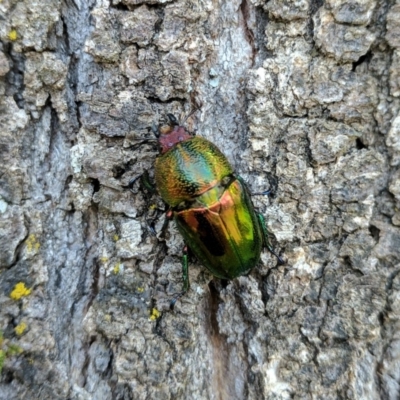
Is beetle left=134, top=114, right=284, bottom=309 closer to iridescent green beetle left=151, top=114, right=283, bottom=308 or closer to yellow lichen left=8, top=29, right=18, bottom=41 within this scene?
iridescent green beetle left=151, top=114, right=283, bottom=308

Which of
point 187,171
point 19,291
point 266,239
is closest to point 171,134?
point 187,171

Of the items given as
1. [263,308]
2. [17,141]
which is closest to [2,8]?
[17,141]

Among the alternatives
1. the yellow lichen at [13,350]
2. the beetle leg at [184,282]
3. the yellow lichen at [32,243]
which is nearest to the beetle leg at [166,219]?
the beetle leg at [184,282]

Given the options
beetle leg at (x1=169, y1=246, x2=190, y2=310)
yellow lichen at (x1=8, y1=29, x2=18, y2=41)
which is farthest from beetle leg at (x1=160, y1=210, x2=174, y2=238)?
yellow lichen at (x1=8, y1=29, x2=18, y2=41)

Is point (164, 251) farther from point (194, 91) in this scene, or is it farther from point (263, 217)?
point (194, 91)

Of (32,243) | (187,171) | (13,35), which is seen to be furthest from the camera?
(187,171)

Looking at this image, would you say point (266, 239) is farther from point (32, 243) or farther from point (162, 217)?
point (32, 243)
